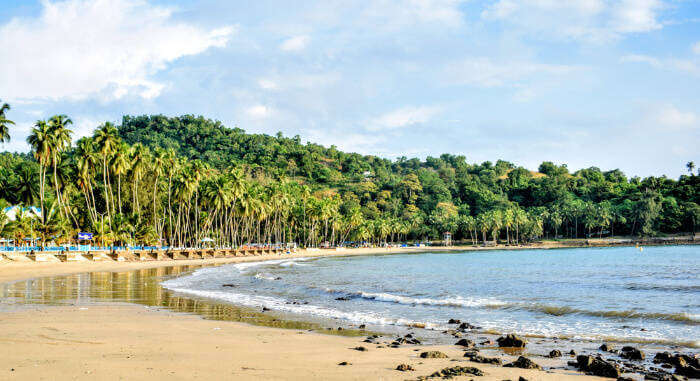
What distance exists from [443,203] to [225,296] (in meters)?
164

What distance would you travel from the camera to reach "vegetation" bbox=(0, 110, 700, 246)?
185 ft

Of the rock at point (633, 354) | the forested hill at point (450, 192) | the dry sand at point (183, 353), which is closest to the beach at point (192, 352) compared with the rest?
the dry sand at point (183, 353)

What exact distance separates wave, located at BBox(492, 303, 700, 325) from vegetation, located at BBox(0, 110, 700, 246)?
3810 cm

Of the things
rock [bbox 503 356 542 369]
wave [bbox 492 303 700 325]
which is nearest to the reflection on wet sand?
A: rock [bbox 503 356 542 369]

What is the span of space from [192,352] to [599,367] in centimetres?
768

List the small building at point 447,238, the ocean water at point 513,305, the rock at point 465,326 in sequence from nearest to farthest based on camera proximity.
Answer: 1. the rock at point 465,326
2. the ocean water at point 513,305
3. the small building at point 447,238

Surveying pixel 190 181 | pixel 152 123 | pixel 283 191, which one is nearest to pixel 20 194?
pixel 190 181

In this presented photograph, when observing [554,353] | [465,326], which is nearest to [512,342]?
[554,353]

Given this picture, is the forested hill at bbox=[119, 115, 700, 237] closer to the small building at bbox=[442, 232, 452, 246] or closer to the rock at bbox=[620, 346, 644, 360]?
the small building at bbox=[442, 232, 452, 246]

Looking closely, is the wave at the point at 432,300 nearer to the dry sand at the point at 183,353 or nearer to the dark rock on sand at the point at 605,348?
the dark rock on sand at the point at 605,348

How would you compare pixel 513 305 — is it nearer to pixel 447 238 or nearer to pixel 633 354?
pixel 633 354

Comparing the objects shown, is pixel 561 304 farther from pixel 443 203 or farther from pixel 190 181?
pixel 443 203

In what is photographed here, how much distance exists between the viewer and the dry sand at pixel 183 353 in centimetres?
777

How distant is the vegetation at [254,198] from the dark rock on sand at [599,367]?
4134 cm
